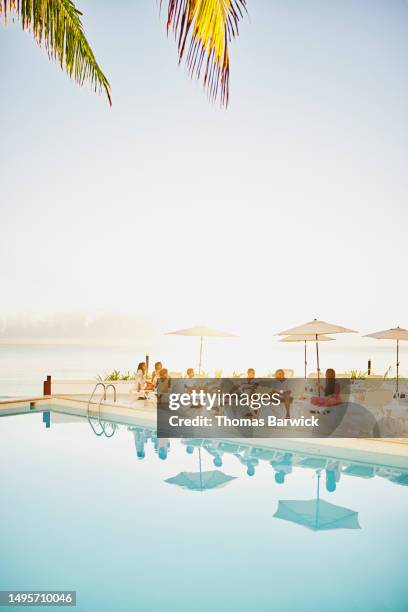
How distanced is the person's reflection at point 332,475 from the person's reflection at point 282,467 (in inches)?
26.8

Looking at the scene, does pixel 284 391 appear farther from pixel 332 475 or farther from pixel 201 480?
pixel 201 480

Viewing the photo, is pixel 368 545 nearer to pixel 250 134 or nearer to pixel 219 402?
pixel 219 402

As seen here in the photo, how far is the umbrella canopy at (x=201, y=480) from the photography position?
26.0ft

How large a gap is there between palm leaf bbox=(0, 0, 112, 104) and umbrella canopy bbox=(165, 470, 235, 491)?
20.0 feet

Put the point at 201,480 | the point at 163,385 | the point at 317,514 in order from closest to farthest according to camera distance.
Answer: the point at 317,514 → the point at 201,480 → the point at 163,385

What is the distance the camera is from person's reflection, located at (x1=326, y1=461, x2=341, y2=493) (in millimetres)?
7731

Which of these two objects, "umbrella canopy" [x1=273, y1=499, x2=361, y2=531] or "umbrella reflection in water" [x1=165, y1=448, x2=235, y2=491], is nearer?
"umbrella canopy" [x1=273, y1=499, x2=361, y2=531]

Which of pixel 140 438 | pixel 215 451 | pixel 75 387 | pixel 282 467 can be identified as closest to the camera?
pixel 282 467

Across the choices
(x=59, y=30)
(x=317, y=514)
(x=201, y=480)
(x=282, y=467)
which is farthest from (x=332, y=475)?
(x=59, y=30)

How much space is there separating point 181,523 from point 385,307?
65488 mm

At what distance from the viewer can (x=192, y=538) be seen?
6.00 metres

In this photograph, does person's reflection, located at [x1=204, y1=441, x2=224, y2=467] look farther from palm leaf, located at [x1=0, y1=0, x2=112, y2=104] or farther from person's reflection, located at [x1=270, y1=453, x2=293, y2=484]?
palm leaf, located at [x1=0, y1=0, x2=112, y2=104]

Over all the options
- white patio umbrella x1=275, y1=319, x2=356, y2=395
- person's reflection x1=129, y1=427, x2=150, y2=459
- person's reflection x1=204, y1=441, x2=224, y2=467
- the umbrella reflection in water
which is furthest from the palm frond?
white patio umbrella x1=275, y1=319, x2=356, y2=395

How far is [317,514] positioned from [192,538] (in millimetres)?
1900
